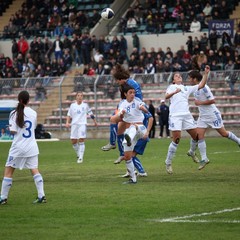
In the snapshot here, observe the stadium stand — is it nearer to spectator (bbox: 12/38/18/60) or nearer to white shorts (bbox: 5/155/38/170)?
spectator (bbox: 12/38/18/60)

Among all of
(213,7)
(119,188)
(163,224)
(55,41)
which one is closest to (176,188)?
(119,188)

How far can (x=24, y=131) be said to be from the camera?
1510 centimetres

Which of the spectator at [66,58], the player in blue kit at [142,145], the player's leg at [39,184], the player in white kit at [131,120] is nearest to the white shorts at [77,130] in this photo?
the player in blue kit at [142,145]

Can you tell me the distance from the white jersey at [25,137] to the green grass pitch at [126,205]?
0.89 m

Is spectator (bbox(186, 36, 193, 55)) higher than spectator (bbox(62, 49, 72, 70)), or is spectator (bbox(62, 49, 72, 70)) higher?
spectator (bbox(186, 36, 193, 55))

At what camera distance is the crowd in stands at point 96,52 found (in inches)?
1729

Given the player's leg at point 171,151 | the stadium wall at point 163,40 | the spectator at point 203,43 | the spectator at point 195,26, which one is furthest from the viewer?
the stadium wall at point 163,40

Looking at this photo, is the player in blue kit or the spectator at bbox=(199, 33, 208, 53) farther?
the spectator at bbox=(199, 33, 208, 53)

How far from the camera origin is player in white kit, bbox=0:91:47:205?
1498 centimetres

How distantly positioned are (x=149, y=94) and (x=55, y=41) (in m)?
8.59

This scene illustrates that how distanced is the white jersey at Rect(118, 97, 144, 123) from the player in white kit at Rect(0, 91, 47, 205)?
3809 millimetres

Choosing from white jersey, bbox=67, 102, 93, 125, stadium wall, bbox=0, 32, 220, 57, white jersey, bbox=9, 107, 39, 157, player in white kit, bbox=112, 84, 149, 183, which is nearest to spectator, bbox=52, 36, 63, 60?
stadium wall, bbox=0, 32, 220, 57

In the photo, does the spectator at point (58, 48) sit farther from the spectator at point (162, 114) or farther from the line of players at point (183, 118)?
the line of players at point (183, 118)

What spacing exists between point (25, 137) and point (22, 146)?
177 millimetres
